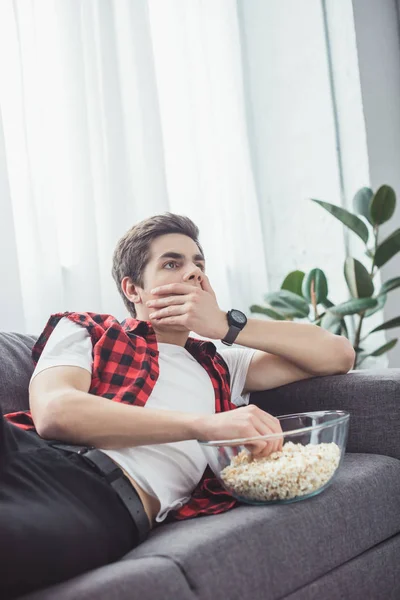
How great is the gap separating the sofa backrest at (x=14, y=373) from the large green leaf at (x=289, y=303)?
55.0 inches

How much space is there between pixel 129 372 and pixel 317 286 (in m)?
1.54

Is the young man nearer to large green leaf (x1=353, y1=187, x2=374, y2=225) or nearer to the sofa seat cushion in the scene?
the sofa seat cushion

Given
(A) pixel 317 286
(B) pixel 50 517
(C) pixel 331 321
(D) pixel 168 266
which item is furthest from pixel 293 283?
(B) pixel 50 517

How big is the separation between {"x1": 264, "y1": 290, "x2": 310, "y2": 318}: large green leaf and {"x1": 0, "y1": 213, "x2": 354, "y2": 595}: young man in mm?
1044

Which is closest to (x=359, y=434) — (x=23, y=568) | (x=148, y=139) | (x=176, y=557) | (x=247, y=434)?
(x=247, y=434)

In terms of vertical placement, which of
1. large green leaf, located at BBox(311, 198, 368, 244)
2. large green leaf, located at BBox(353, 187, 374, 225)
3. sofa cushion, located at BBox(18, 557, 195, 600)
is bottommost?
sofa cushion, located at BBox(18, 557, 195, 600)

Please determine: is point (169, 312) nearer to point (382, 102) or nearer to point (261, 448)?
point (261, 448)

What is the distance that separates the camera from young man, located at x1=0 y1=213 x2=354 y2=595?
1035 mm

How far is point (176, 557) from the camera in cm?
96

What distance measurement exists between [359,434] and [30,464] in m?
0.80

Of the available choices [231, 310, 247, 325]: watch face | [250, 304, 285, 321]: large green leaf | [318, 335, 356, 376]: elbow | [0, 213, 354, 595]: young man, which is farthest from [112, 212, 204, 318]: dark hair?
[250, 304, 285, 321]: large green leaf

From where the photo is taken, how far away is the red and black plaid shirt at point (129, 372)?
1333mm

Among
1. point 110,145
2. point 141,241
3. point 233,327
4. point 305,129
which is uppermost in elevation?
point 305,129

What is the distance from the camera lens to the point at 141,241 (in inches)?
64.9
